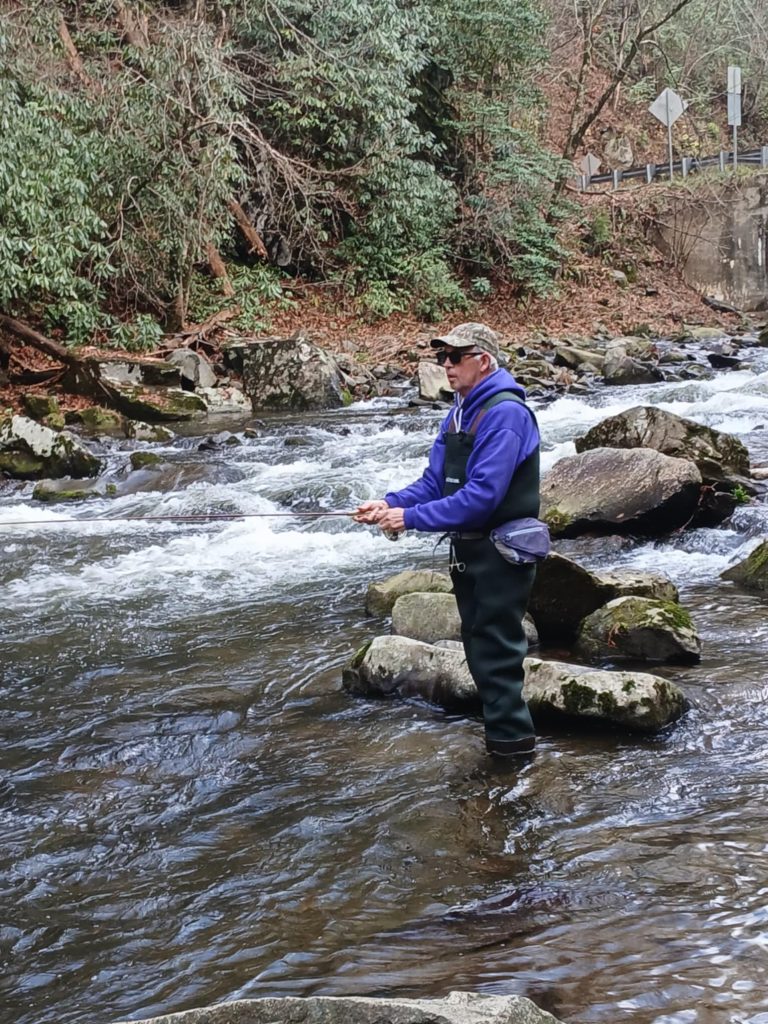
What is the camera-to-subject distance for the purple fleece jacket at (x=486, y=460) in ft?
12.8

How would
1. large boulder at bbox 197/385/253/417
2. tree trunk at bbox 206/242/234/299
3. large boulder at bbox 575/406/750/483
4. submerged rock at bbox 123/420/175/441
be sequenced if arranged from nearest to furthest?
large boulder at bbox 575/406/750/483 → submerged rock at bbox 123/420/175/441 → large boulder at bbox 197/385/253/417 → tree trunk at bbox 206/242/234/299

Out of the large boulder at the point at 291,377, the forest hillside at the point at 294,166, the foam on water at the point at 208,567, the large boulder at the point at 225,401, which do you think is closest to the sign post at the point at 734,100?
the forest hillside at the point at 294,166

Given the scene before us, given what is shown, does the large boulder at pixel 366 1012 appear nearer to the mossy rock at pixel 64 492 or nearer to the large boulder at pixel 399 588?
the large boulder at pixel 399 588

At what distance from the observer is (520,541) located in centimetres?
399

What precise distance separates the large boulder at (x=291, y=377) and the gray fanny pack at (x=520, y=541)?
12.4 metres

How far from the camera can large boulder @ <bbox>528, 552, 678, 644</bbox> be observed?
5805 millimetres

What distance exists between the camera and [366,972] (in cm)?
284

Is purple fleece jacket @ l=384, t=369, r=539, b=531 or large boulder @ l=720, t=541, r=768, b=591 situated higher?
purple fleece jacket @ l=384, t=369, r=539, b=531

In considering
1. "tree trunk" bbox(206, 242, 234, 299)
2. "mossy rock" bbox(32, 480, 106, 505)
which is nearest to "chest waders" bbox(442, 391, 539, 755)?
"mossy rock" bbox(32, 480, 106, 505)

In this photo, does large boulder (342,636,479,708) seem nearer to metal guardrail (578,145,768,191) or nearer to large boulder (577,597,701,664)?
large boulder (577,597,701,664)

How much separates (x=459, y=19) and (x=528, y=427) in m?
21.7

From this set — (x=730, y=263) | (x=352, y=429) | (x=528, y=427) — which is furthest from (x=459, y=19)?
(x=528, y=427)

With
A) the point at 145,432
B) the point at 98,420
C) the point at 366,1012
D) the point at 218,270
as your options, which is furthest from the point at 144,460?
the point at 366,1012

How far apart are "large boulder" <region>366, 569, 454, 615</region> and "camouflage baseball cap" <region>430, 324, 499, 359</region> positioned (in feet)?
8.71
